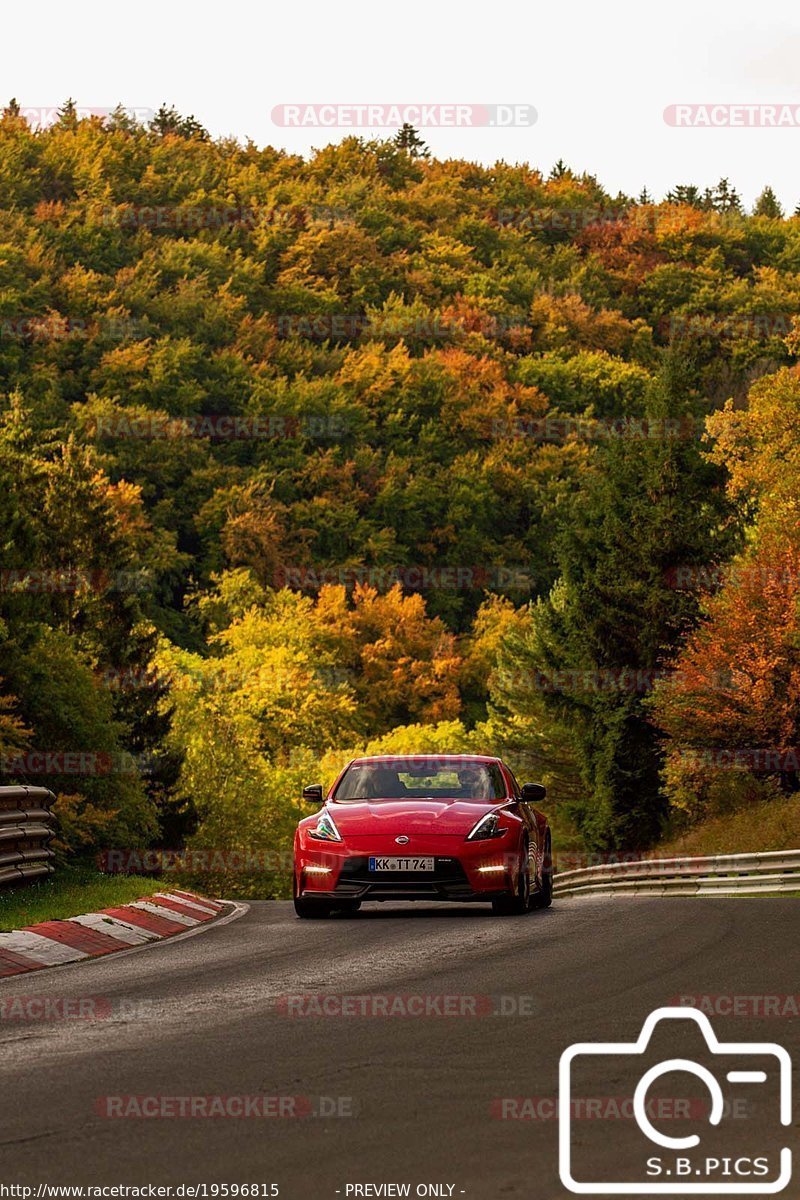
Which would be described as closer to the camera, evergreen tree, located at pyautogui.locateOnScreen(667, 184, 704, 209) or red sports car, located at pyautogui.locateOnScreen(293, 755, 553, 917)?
red sports car, located at pyautogui.locateOnScreen(293, 755, 553, 917)

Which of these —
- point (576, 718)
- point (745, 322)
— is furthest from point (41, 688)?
point (745, 322)

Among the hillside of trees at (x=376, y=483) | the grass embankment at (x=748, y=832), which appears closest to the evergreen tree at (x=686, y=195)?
the hillside of trees at (x=376, y=483)

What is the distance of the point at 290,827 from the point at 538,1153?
76.5 m

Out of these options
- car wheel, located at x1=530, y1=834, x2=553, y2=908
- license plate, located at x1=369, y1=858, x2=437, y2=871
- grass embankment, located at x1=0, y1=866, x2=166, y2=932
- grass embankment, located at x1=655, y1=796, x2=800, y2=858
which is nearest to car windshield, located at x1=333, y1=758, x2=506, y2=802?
car wheel, located at x1=530, y1=834, x2=553, y2=908

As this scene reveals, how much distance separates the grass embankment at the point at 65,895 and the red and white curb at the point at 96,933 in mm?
203

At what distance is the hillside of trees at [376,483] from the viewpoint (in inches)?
1946

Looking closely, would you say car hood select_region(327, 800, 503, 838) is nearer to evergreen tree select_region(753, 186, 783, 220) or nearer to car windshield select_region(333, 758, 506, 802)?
car windshield select_region(333, 758, 506, 802)

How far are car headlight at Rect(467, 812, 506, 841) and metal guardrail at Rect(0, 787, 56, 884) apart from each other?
4.01 m

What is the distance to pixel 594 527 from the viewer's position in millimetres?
58344

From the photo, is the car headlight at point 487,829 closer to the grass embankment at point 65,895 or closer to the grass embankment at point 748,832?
the grass embankment at point 65,895

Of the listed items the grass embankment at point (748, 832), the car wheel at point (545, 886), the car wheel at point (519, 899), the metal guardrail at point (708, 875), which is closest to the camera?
the car wheel at point (519, 899)

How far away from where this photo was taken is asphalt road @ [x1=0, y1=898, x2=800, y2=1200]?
6188 millimetres

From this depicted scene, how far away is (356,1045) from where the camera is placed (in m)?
8.64

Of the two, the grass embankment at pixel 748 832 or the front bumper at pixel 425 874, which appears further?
the grass embankment at pixel 748 832
